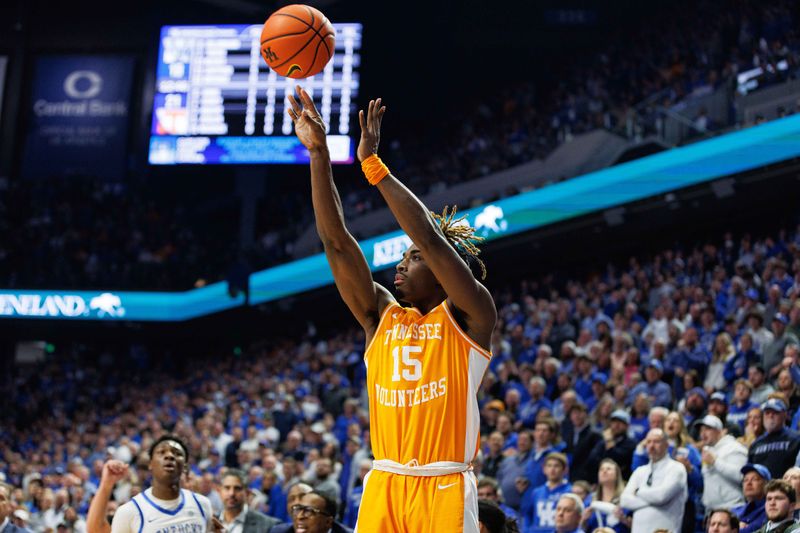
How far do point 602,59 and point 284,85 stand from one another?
6611 mm

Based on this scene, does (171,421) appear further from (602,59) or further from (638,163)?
(602,59)

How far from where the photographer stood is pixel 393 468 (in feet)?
13.0

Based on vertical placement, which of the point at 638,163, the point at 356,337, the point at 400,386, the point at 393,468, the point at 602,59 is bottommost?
the point at 393,468

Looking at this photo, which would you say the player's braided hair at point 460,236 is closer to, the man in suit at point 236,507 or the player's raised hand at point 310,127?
the player's raised hand at point 310,127

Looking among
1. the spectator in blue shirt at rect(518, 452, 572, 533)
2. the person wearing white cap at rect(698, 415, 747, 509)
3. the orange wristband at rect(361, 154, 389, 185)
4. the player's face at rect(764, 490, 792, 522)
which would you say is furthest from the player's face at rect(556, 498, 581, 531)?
the orange wristband at rect(361, 154, 389, 185)

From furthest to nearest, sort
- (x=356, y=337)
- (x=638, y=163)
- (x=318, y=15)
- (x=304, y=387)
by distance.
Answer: (x=356, y=337)
(x=304, y=387)
(x=638, y=163)
(x=318, y=15)

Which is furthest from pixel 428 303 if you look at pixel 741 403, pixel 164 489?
pixel 741 403

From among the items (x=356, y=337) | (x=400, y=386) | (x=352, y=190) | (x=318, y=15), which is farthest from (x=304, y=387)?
(x=400, y=386)

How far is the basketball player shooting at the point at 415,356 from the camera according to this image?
3.88m

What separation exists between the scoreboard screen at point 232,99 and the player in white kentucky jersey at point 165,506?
46.7ft

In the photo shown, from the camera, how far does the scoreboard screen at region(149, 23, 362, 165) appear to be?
64.6 ft

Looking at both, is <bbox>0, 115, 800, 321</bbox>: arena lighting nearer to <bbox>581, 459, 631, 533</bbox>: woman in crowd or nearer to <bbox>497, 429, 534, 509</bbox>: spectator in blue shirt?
<bbox>497, 429, 534, 509</bbox>: spectator in blue shirt

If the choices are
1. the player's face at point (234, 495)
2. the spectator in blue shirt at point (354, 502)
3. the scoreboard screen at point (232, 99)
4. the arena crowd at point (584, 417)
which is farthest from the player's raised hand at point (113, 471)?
the scoreboard screen at point (232, 99)

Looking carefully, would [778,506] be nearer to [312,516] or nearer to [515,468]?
[312,516]
